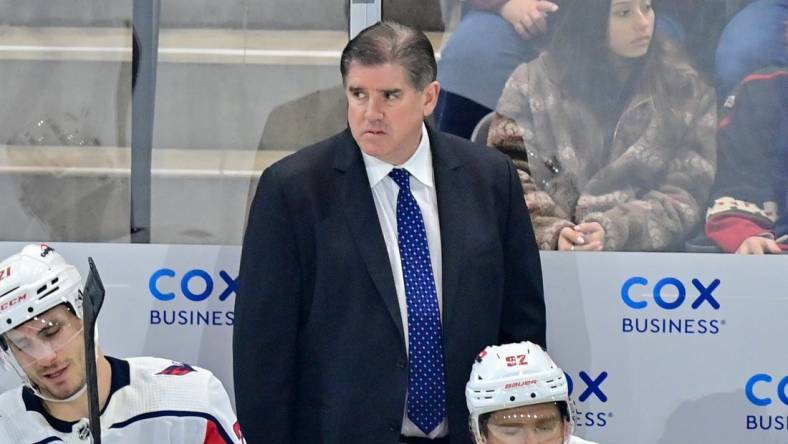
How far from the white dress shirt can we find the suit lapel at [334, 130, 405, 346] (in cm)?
3

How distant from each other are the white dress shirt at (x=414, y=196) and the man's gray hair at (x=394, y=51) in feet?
0.68

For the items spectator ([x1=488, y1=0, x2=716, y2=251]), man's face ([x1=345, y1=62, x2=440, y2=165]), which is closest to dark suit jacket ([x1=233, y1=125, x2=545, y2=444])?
man's face ([x1=345, y1=62, x2=440, y2=165])

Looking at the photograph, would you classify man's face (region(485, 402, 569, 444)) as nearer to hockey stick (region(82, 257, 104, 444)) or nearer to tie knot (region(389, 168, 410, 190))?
tie knot (region(389, 168, 410, 190))

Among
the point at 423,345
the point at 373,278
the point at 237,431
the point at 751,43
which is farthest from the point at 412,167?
the point at 751,43

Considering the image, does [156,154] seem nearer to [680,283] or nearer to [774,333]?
[680,283]

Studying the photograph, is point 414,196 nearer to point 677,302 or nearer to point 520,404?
point 520,404

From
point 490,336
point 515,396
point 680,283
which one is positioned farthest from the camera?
point 680,283

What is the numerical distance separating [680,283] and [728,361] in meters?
0.25

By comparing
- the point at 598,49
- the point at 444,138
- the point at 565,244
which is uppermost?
the point at 598,49

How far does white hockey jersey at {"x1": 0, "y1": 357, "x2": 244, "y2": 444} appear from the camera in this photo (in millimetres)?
2930

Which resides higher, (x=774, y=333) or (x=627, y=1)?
(x=627, y=1)

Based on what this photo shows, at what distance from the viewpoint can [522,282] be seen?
133 inches

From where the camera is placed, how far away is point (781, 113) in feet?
12.6

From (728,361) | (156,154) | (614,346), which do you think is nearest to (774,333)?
(728,361)
